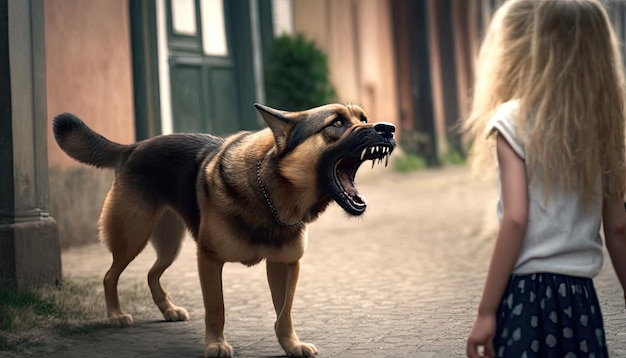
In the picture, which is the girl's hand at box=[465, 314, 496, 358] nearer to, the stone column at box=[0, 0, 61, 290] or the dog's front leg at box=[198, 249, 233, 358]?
the dog's front leg at box=[198, 249, 233, 358]

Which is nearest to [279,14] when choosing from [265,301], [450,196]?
[450,196]

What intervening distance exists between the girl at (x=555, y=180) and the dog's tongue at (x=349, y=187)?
5.13 feet

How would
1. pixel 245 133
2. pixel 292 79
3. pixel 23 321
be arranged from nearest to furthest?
pixel 245 133 < pixel 23 321 < pixel 292 79

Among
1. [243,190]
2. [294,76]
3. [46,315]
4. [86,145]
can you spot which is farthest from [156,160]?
[294,76]

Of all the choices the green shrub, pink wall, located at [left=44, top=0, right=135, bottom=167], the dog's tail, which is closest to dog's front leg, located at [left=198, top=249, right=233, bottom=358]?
the dog's tail

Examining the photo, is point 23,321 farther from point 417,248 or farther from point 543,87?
point 417,248

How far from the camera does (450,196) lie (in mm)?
14055

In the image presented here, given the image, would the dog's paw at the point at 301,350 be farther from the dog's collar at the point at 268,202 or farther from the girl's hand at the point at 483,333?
the girl's hand at the point at 483,333

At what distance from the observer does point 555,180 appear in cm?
294

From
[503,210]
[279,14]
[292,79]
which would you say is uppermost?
[279,14]

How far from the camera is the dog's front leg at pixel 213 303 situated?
192 inches

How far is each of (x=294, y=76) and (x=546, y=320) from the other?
11.0 metres

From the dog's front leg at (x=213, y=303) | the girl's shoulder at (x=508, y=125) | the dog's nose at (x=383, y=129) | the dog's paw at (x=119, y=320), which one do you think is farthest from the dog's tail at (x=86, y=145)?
the girl's shoulder at (x=508, y=125)

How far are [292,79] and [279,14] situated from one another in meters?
1.03
